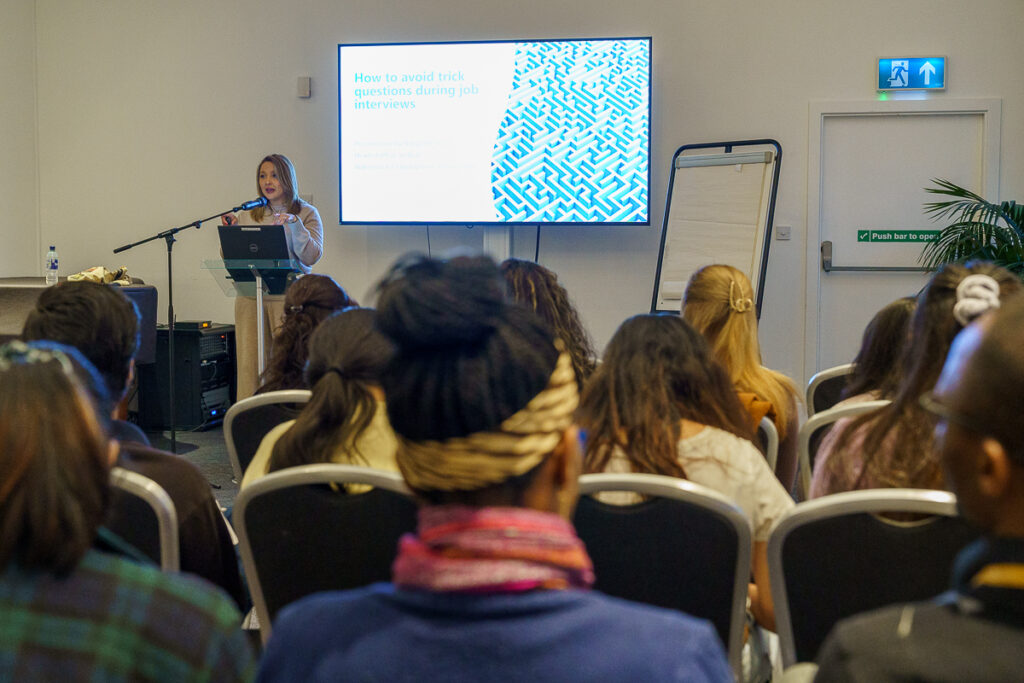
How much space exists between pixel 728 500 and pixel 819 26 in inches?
207

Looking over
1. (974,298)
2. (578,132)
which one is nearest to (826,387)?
(974,298)

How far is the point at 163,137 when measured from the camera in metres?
6.79

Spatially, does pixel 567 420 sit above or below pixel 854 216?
below

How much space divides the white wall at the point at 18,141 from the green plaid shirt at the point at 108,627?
6762 mm

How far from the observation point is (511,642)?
0.73m

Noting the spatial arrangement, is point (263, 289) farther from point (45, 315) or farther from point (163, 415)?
point (45, 315)

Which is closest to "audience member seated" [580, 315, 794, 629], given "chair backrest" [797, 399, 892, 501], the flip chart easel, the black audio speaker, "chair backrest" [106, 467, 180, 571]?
"chair backrest" [797, 399, 892, 501]

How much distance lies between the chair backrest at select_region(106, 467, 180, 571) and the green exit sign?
211 inches

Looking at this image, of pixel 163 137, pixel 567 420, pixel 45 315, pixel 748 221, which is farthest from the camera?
pixel 163 137

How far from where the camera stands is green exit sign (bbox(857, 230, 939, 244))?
5.96 meters

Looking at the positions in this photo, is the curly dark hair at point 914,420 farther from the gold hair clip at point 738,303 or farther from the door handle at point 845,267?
the door handle at point 845,267

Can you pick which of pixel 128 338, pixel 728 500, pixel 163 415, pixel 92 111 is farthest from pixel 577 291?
pixel 728 500

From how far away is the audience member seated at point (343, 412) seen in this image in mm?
1776

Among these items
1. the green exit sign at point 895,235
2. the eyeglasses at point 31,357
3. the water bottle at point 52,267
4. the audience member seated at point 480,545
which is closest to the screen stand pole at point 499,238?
the green exit sign at point 895,235
